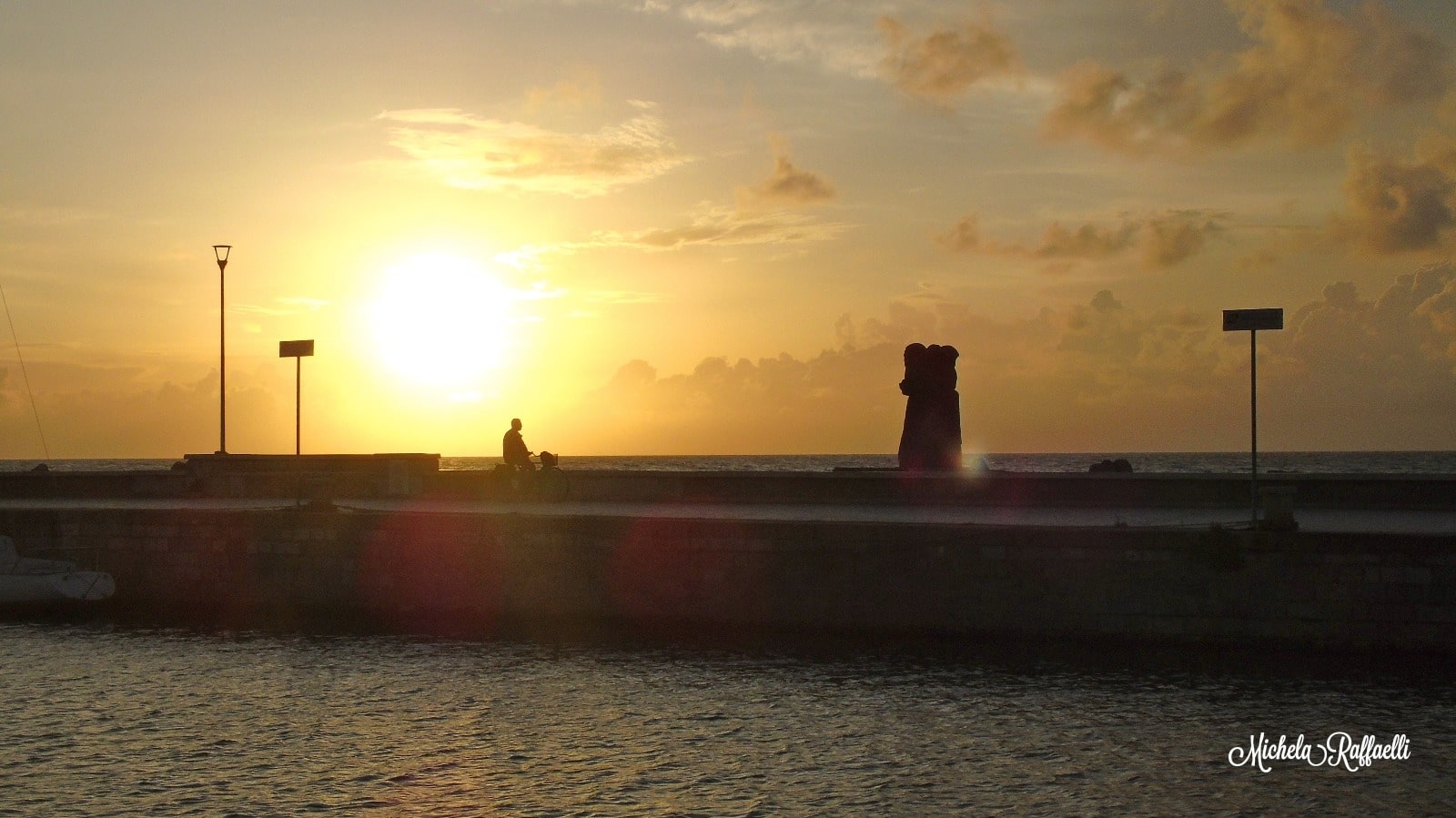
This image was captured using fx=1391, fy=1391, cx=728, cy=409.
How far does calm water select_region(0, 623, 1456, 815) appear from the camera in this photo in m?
13.7

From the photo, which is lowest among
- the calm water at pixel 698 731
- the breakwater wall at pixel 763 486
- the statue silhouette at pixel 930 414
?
the calm water at pixel 698 731

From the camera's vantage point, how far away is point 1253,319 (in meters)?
21.1

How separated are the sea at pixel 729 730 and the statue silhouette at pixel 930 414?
1304cm

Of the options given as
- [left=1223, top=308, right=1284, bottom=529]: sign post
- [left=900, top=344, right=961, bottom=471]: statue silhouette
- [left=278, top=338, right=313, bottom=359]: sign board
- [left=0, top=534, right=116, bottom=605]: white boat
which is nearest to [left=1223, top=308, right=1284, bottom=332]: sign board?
[left=1223, top=308, right=1284, bottom=529]: sign post

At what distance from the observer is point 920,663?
2047 cm

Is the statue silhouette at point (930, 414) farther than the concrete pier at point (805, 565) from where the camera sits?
Yes

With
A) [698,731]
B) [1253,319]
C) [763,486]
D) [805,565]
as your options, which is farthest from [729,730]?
[763,486]

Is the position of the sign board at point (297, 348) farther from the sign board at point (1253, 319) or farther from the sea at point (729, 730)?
the sign board at point (1253, 319)

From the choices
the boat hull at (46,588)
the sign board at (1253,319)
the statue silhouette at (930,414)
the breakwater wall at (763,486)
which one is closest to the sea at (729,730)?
the boat hull at (46,588)

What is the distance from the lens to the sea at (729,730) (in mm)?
13703

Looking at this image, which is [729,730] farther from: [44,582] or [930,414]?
[930,414]
